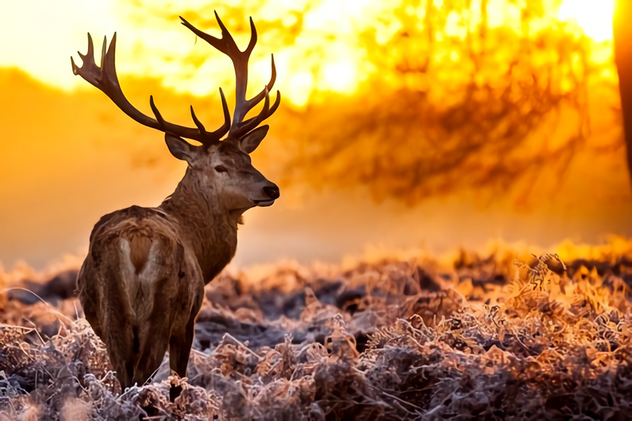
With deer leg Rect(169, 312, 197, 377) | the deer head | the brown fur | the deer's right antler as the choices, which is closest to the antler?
the deer's right antler

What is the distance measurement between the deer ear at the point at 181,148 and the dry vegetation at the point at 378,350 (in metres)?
1.51

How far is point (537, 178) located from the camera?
8375mm

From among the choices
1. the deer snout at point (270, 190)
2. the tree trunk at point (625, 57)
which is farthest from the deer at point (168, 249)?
the tree trunk at point (625, 57)

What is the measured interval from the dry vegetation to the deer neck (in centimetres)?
79

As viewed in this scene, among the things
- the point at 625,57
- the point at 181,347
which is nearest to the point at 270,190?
the point at 181,347

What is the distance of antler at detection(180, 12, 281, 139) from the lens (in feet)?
19.8

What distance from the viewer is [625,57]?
8266 mm

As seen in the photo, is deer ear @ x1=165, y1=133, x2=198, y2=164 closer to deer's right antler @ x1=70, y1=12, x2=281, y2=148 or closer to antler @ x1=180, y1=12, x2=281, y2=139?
deer's right antler @ x1=70, y1=12, x2=281, y2=148

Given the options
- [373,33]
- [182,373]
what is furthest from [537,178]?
[182,373]

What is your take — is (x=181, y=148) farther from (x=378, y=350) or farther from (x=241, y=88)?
(x=378, y=350)

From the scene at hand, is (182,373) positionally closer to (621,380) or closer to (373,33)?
(621,380)

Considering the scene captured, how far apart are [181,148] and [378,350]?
210cm

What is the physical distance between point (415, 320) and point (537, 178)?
8.63 ft

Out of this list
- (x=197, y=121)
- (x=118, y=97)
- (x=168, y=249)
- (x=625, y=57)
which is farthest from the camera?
(x=625, y=57)
